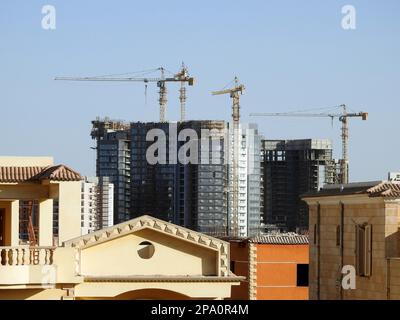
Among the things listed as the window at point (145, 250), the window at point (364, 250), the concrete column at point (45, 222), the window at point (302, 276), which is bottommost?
the window at point (302, 276)

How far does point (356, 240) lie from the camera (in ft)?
107

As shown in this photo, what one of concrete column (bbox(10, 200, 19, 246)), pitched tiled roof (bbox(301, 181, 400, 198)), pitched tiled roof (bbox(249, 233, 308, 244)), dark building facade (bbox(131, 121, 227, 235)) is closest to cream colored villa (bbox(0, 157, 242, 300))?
concrete column (bbox(10, 200, 19, 246))

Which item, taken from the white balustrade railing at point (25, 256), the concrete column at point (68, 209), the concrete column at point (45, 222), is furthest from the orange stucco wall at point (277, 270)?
the white balustrade railing at point (25, 256)

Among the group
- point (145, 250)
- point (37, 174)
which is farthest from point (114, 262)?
point (37, 174)

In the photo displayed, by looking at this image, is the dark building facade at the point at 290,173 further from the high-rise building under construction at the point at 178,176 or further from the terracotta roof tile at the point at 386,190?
the terracotta roof tile at the point at 386,190

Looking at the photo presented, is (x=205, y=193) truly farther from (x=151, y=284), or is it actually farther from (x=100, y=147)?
(x=151, y=284)

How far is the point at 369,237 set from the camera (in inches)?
1245

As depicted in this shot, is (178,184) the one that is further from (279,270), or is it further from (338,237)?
(338,237)

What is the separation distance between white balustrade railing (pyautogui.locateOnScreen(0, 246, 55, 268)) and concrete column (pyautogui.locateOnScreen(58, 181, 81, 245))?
274 cm

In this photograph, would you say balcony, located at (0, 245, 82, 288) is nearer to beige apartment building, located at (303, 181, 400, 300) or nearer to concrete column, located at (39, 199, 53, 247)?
concrete column, located at (39, 199, 53, 247)

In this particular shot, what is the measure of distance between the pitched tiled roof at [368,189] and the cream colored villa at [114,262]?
8.22 meters

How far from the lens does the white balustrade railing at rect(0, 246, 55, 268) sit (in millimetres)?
20891

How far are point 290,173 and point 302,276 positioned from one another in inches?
3209

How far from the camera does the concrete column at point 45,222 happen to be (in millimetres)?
24812
